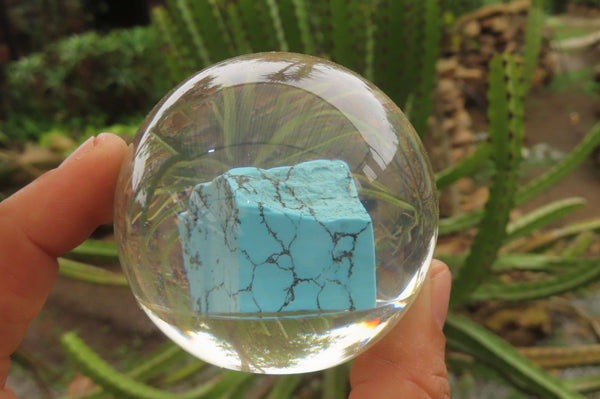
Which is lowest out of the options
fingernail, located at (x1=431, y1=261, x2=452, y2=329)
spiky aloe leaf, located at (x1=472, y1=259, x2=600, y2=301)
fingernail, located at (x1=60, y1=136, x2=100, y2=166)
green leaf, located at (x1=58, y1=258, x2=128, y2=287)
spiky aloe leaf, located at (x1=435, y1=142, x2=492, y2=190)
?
spiky aloe leaf, located at (x1=472, y1=259, x2=600, y2=301)

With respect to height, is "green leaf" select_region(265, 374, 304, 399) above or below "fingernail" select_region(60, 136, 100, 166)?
below

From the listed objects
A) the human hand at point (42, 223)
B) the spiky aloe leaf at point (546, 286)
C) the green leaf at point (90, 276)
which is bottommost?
the spiky aloe leaf at point (546, 286)

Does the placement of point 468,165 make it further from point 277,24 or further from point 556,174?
point 277,24

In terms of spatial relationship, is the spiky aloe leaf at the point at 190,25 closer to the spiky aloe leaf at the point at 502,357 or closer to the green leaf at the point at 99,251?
the green leaf at the point at 99,251

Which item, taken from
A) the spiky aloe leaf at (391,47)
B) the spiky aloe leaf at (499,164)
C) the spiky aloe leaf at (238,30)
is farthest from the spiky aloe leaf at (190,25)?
the spiky aloe leaf at (499,164)

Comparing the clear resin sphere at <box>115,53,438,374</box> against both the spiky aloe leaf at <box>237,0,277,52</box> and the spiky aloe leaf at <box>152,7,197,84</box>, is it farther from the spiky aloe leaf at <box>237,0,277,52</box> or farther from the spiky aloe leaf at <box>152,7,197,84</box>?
the spiky aloe leaf at <box>152,7,197,84</box>

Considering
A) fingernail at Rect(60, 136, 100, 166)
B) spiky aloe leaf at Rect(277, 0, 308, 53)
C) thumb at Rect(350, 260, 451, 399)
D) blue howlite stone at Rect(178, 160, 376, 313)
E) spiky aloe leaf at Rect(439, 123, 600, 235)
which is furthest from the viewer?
spiky aloe leaf at Rect(439, 123, 600, 235)

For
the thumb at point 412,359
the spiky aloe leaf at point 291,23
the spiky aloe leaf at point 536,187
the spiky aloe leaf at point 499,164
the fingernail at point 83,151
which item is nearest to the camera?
the thumb at point 412,359

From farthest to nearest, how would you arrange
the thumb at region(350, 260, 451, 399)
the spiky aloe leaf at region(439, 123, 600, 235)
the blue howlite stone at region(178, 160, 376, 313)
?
the spiky aloe leaf at region(439, 123, 600, 235), the thumb at region(350, 260, 451, 399), the blue howlite stone at region(178, 160, 376, 313)

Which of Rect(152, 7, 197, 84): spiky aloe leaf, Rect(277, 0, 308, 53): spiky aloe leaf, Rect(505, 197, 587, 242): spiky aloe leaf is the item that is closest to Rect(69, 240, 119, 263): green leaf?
Rect(152, 7, 197, 84): spiky aloe leaf
